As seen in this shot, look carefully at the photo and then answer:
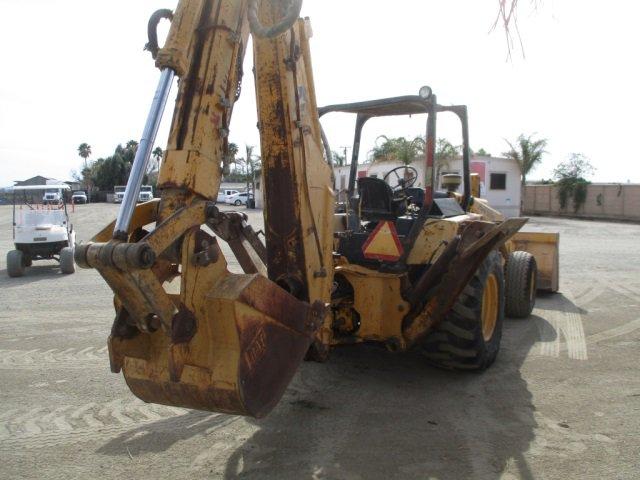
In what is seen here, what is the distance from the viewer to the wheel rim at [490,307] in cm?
574

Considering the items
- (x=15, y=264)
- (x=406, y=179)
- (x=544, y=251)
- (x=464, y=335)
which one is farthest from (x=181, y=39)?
(x=15, y=264)

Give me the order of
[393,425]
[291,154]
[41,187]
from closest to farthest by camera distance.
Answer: [291,154] < [393,425] < [41,187]

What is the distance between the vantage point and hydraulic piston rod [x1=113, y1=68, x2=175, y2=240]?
→ 3028mm

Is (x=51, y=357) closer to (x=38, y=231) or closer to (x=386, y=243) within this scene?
(x=386, y=243)

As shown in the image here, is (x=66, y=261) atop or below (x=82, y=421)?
atop

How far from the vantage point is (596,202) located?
33.4 meters

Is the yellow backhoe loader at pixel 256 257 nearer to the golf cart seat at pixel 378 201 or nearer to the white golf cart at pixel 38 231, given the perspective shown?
the golf cart seat at pixel 378 201

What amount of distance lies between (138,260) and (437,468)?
A: 2.16 meters

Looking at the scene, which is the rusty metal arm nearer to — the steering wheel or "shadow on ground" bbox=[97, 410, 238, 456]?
the steering wheel

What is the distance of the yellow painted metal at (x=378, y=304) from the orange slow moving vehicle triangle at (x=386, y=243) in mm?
167

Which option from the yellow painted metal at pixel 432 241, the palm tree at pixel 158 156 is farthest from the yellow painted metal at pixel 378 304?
the palm tree at pixel 158 156

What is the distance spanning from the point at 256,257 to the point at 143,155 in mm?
1134

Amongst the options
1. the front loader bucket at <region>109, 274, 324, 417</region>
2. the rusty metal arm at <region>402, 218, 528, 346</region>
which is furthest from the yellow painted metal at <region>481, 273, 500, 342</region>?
the front loader bucket at <region>109, 274, 324, 417</region>

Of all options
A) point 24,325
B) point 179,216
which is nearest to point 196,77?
point 179,216
